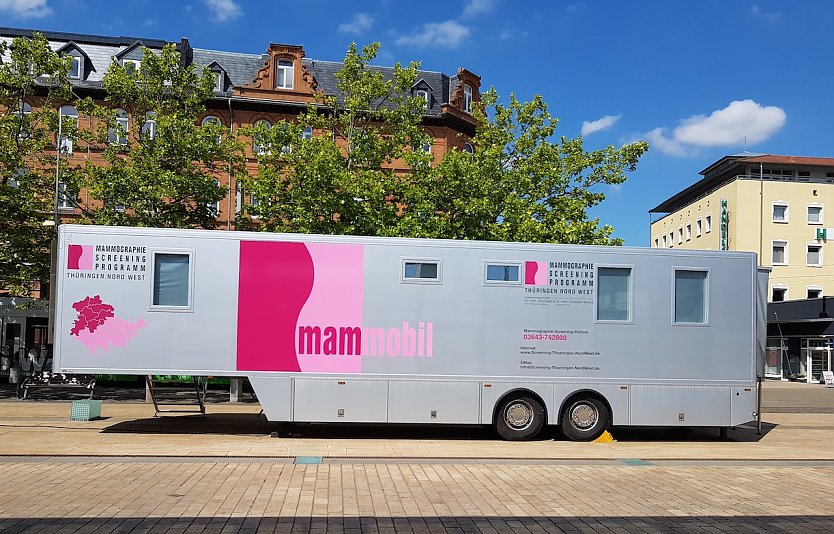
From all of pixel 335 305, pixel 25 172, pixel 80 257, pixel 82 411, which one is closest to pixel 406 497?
pixel 335 305

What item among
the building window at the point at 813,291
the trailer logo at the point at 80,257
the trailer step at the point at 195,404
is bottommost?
the trailer step at the point at 195,404

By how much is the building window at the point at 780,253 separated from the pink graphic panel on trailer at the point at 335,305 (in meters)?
50.9

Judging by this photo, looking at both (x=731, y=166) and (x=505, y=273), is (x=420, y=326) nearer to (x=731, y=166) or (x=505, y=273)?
(x=505, y=273)

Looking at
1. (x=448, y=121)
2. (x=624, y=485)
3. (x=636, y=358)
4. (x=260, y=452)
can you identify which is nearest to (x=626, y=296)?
(x=636, y=358)

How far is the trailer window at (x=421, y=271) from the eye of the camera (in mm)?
13336

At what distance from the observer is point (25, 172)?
23203mm

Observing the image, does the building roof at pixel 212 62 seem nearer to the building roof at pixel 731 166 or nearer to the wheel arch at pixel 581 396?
the building roof at pixel 731 166

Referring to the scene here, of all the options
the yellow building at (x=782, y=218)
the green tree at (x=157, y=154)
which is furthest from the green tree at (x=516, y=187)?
the yellow building at (x=782, y=218)

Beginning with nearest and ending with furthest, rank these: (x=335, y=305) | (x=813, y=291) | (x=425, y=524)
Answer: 1. (x=425, y=524)
2. (x=335, y=305)
3. (x=813, y=291)

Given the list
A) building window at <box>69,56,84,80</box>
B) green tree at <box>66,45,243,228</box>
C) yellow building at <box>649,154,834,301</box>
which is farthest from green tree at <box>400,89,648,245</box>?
yellow building at <box>649,154,834,301</box>

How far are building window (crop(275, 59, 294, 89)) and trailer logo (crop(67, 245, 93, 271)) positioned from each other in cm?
3129

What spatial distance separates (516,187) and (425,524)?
63.7 feet

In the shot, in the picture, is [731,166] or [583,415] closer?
[583,415]

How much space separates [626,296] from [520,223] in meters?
9.67
